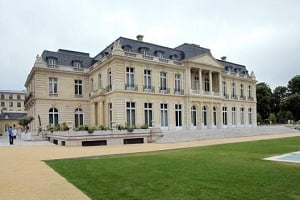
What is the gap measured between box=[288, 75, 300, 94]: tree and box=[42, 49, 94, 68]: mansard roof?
177ft

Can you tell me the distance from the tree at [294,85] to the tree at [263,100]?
350 inches

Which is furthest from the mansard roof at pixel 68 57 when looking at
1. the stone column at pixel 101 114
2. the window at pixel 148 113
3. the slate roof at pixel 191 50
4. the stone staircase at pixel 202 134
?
the stone staircase at pixel 202 134

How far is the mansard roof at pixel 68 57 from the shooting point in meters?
36.5

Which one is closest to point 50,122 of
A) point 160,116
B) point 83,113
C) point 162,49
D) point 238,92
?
point 83,113

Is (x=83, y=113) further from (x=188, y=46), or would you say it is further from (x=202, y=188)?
(x=202, y=188)

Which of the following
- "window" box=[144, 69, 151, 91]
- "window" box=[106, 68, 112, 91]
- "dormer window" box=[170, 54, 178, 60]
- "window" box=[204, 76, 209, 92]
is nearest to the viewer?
"window" box=[106, 68, 112, 91]

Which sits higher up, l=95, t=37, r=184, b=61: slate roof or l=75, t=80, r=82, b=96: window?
l=95, t=37, r=184, b=61: slate roof

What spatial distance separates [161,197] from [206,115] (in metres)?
34.0

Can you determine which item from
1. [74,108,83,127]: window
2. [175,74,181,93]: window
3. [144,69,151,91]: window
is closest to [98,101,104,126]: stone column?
[74,108,83,127]: window

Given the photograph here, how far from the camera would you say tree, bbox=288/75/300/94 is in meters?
70.6

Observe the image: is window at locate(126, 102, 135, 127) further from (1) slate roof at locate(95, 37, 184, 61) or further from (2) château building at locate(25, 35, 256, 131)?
(1) slate roof at locate(95, 37, 184, 61)

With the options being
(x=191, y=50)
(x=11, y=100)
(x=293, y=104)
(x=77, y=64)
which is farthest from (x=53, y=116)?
(x=11, y=100)

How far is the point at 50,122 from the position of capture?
116 feet

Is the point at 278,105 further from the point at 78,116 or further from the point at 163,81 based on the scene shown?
the point at 78,116
